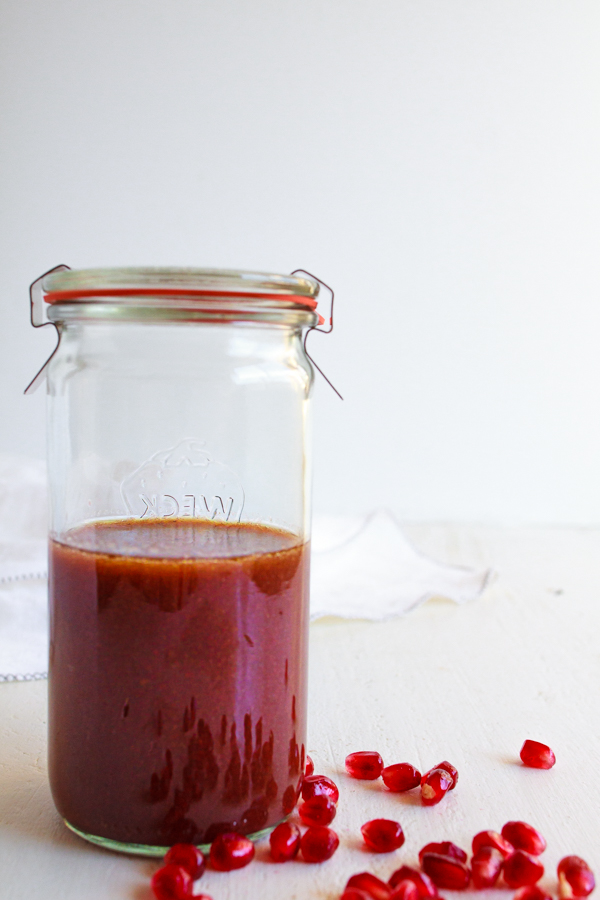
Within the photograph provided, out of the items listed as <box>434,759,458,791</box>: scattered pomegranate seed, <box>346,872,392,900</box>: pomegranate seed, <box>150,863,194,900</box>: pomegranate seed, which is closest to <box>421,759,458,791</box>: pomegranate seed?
<box>434,759,458,791</box>: scattered pomegranate seed

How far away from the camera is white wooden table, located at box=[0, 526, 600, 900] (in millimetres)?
792

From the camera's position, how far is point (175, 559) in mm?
777

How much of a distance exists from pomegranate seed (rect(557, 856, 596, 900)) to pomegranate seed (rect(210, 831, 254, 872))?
0.89 ft

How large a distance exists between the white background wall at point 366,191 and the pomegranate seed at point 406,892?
6.24ft

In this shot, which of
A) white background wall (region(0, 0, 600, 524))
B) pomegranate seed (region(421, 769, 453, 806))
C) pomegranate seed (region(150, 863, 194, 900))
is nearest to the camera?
pomegranate seed (region(150, 863, 194, 900))

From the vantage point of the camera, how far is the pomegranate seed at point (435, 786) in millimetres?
931

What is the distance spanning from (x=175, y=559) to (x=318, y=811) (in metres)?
0.30

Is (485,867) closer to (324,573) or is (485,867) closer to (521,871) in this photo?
(521,871)

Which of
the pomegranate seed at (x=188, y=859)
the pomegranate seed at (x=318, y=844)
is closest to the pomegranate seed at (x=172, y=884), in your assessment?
the pomegranate seed at (x=188, y=859)

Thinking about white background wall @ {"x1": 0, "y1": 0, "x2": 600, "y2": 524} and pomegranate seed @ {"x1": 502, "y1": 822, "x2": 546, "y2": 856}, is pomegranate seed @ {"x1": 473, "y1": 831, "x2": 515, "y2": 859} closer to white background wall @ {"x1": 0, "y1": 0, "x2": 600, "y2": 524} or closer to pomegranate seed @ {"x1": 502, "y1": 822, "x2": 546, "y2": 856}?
pomegranate seed @ {"x1": 502, "y1": 822, "x2": 546, "y2": 856}

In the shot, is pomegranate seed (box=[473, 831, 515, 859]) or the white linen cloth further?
the white linen cloth

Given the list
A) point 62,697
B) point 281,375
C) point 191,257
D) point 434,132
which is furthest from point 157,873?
point 434,132

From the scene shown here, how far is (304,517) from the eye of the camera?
0.87 meters

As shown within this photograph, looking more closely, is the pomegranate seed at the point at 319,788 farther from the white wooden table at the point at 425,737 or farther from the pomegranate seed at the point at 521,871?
the pomegranate seed at the point at 521,871
